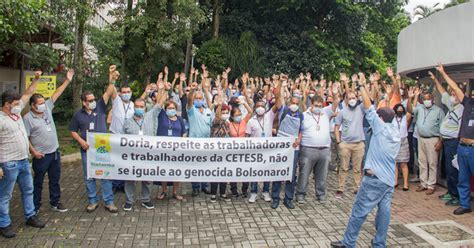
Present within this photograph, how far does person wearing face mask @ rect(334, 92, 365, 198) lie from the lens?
7559 millimetres

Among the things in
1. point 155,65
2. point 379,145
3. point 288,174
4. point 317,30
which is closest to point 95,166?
point 288,174

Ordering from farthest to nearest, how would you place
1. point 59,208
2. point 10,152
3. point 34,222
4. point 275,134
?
1. point 275,134
2. point 59,208
3. point 34,222
4. point 10,152

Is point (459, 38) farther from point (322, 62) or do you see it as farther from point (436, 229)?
point (322, 62)

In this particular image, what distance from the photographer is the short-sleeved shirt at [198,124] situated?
7133 millimetres

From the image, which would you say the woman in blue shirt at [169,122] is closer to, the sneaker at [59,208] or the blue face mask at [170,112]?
the blue face mask at [170,112]

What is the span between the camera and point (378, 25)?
2570 centimetres

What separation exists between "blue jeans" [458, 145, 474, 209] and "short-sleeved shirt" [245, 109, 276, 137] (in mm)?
3186

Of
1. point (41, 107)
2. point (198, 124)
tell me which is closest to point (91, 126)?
point (41, 107)

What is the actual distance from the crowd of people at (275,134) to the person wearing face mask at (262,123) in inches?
0.7

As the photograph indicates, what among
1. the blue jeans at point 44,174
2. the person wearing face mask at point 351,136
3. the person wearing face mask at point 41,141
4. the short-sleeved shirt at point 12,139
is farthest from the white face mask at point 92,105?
the person wearing face mask at point 351,136

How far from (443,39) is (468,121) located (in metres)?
1.80

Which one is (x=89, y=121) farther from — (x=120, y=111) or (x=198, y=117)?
(x=198, y=117)

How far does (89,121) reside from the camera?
21.1 ft

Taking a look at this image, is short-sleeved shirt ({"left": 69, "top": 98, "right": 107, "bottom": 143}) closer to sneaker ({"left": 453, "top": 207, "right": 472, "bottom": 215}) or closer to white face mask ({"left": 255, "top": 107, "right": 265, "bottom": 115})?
white face mask ({"left": 255, "top": 107, "right": 265, "bottom": 115})
